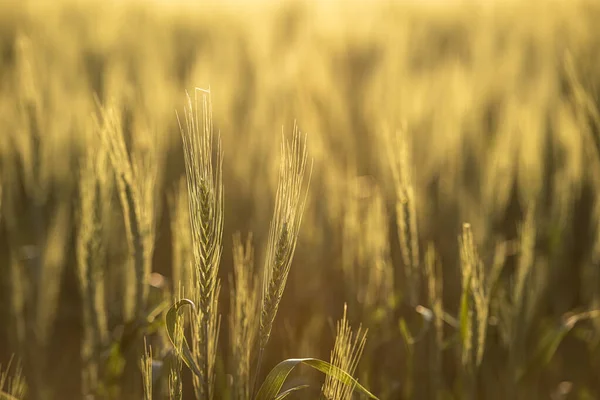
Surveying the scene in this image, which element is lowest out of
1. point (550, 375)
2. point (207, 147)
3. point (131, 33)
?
point (550, 375)

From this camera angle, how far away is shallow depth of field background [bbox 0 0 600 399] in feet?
4.53

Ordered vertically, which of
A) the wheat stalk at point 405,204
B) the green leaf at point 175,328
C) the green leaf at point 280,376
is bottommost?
the green leaf at point 280,376

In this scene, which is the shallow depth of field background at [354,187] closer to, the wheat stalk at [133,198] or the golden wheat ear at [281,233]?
the wheat stalk at [133,198]

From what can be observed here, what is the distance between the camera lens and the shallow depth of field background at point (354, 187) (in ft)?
4.53

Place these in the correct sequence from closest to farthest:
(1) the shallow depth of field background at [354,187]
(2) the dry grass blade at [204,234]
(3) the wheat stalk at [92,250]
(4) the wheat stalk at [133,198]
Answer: (2) the dry grass blade at [204,234] < (4) the wheat stalk at [133,198] < (3) the wheat stalk at [92,250] < (1) the shallow depth of field background at [354,187]

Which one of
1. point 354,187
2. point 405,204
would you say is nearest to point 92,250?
point 405,204

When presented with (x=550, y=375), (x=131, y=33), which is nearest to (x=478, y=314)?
(x=550, y=375)

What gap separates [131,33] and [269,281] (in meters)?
4.02

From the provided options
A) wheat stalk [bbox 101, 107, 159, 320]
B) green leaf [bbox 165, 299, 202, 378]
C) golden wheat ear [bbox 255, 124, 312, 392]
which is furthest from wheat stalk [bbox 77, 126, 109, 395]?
A: golden wheat ear [bbox 255, 124, 312, 392]

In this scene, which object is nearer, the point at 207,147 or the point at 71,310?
the point at 207,147

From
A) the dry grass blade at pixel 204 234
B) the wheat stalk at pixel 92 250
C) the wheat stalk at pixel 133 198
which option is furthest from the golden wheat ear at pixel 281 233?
the wheat stalk at pixel 92 250

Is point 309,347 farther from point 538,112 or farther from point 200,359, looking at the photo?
point 538,112

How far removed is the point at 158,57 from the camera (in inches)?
128

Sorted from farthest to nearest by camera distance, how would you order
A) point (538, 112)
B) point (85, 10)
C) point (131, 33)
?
point (85, 10) → point (131, 33) → point (538, 112)
